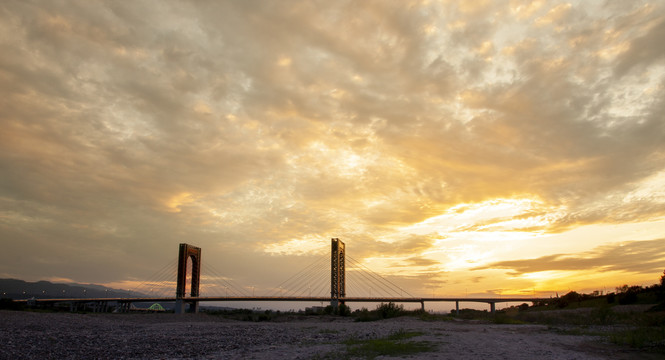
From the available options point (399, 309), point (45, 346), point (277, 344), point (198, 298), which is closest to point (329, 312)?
point (399, 309)

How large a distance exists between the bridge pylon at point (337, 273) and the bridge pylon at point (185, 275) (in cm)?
2859

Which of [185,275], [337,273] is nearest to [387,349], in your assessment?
[337,273]

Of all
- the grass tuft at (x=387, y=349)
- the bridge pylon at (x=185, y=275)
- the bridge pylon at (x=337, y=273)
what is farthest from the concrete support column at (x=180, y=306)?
the grass tuft at (x=387, y=349)

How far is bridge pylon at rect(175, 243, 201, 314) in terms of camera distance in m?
77.9

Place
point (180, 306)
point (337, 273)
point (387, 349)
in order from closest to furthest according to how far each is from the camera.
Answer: point (387, 349) → point (180, 306) → point (337, 273)

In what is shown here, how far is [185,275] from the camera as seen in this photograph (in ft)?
281

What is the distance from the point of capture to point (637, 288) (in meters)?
42.9

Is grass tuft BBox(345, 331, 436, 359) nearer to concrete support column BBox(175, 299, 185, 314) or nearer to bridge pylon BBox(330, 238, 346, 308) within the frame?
bridge pylon BBox(330, 238, 346, 308)

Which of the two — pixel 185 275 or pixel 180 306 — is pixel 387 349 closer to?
pixel 180 306

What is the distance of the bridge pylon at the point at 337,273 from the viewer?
258ft

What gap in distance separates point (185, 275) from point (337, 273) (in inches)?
1289

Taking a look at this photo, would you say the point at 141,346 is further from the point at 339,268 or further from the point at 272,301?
the point at 339,268

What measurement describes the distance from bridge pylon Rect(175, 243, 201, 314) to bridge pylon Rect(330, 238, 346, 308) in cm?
2859

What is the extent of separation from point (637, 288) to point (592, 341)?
35.7m
